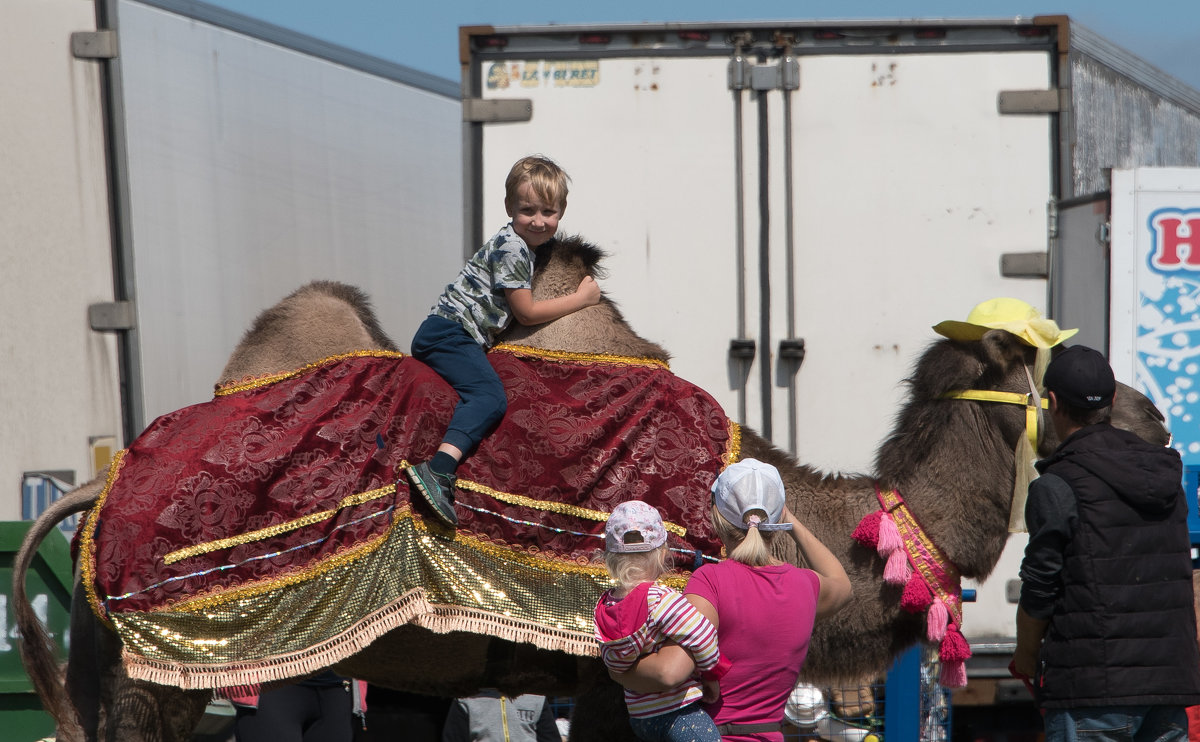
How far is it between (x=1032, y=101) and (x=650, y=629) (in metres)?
4.35

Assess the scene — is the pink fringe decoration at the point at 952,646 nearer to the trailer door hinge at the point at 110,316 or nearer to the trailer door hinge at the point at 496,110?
the trailer door hinge at the point at 496,110

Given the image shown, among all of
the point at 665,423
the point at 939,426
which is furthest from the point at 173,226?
the point at 939,426

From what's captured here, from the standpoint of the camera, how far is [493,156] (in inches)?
247

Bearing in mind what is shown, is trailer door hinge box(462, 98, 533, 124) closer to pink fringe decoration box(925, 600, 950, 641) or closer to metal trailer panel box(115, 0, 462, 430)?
metal trailer panel box(115, 0, 462, 430)

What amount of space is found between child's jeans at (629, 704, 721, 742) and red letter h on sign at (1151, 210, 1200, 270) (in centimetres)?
409

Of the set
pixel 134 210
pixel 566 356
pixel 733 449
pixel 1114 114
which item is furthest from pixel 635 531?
pixel 1114 114

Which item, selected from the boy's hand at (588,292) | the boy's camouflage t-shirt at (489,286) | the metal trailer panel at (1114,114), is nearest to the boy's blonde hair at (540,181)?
the boy's camouflage t-shirt at (489,286)

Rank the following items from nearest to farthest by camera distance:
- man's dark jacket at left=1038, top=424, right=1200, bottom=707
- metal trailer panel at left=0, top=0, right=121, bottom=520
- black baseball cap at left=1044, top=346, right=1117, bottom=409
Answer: man's dark jacket at left=1038, top=424, right=1200, bottom=707
black baseball cap at left=1044, top=346, right=1117, bottom=409
metal trailer panel at left=0, top=0, right=121, bottom=520

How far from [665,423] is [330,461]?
3.59ft

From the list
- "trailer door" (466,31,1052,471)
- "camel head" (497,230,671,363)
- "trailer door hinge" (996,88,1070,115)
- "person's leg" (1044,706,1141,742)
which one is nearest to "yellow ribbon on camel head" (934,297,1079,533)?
"person's leg" (1044,706,1141,742)

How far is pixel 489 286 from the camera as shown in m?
3.98

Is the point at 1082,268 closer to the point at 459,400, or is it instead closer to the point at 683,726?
the point at 459,400

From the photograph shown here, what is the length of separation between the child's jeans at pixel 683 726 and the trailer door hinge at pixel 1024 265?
12.7ft

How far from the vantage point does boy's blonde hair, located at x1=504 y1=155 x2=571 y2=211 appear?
388 cm
